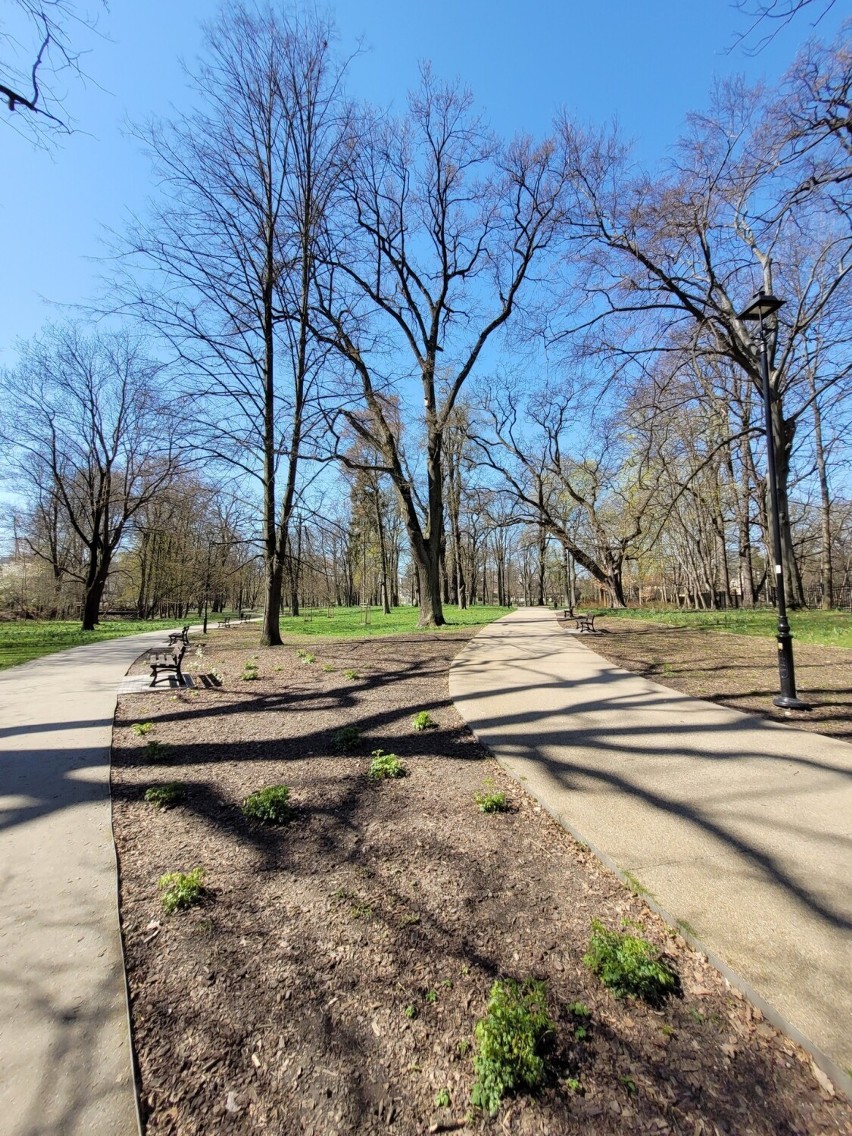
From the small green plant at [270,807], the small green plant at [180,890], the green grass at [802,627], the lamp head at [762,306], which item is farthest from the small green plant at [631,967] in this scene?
the green grass at [802,627]

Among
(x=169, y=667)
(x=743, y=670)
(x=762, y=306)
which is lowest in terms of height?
(x=743, y=670)

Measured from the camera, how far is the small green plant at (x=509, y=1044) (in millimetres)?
1801

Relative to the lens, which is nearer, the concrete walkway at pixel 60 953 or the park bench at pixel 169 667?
the concrete walkway at pixel 60 953

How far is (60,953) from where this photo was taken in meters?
2.52

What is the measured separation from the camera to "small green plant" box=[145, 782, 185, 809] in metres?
4.23

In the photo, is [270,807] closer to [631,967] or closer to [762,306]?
[631,967]

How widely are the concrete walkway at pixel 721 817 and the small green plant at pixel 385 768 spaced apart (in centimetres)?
106

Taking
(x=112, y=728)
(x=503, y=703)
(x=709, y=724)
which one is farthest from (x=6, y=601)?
(x=709, y=724)

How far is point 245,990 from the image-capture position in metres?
2.29

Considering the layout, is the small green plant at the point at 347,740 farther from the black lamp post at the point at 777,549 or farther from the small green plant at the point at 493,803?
the black lamp post at the point at 777,549

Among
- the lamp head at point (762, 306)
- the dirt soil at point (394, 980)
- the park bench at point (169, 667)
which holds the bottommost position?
the dirt soil at point (394, 980)

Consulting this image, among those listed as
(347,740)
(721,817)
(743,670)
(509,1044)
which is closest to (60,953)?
(509,1044)

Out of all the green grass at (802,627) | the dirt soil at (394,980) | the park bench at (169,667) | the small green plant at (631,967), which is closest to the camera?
the dirt soil at (394,980)

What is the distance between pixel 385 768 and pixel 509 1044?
297 centimetres
